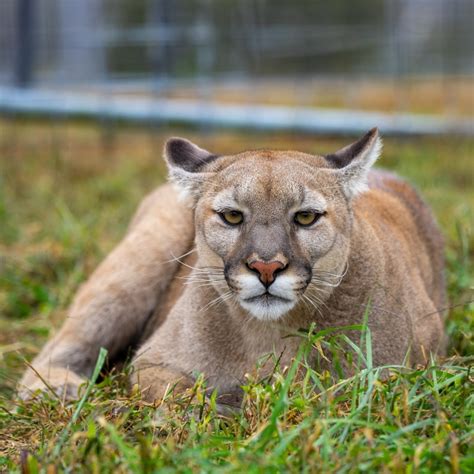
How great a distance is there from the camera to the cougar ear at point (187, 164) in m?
4.70

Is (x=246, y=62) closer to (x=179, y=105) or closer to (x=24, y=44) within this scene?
(x=179, y=105)

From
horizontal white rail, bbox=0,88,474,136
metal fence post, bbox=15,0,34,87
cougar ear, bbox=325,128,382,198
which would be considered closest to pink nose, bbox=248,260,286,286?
cougar ear, bbox=325,128,382,198

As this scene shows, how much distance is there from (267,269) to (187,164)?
1095 millimetres

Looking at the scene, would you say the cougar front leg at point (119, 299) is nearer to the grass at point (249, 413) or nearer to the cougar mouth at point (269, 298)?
the grass at point (249, 413)

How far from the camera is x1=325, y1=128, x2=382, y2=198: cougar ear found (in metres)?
4.55

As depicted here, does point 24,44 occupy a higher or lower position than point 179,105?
higher

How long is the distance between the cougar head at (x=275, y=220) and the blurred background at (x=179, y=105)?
111 cm

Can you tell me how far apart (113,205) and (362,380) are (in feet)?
17.9

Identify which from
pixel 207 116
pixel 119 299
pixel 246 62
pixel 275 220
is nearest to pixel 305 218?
pixel 275 220

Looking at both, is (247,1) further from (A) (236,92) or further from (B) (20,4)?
(B) (20,4)

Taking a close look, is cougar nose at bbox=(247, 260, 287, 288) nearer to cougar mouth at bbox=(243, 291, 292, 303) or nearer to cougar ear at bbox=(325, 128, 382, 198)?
cougar mouth at bbox=(243, 291, 292, 303)

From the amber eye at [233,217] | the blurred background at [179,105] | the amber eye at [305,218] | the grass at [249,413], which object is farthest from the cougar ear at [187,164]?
the blurred background at [179,105]

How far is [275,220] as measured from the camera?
13.5ft

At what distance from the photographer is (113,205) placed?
29.4 ft
